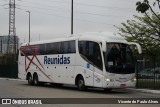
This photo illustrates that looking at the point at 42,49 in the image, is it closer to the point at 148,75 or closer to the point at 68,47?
the point at 68,47

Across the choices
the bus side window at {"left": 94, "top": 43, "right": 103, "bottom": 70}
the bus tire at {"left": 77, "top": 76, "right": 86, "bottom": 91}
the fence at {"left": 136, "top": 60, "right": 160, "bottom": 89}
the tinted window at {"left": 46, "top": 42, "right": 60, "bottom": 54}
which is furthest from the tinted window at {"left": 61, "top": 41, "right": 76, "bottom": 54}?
the fence at {"left": 136, "top": 60, "right": 160, "bottom": 89}

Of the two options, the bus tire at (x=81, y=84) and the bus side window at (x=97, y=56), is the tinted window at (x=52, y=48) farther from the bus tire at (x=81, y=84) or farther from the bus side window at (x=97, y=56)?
the bus side window at (x=97, y=56)


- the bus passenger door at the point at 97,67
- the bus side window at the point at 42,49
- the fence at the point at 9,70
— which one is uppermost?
the bus side window at the point at 42,49

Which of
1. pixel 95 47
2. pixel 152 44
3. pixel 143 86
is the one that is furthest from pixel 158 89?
pixel 152 44

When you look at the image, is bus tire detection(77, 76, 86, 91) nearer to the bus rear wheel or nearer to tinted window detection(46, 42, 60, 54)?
the bus rear wheel

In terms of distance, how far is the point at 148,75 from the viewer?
26.4m

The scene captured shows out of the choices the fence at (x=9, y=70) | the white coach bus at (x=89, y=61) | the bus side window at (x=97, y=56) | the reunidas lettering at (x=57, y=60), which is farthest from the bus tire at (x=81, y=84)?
the fence at (x=9, y=70)

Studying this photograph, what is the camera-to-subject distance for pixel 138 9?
27.2m

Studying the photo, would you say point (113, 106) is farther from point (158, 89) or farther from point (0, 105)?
point (158, 89)

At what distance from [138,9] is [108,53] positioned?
18.0 ft

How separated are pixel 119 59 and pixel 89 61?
1.90 m

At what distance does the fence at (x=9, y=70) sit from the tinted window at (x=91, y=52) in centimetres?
2326

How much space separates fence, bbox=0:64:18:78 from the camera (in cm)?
4712

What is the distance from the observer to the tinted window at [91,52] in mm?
23500
